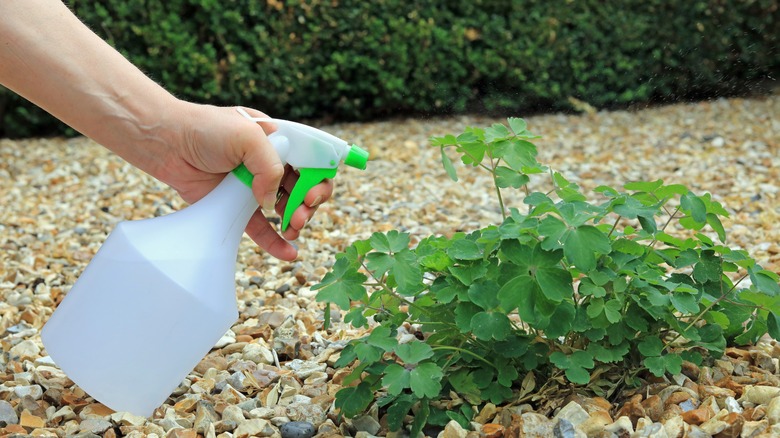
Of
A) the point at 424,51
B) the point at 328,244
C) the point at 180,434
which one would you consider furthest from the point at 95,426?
the point at 424,51

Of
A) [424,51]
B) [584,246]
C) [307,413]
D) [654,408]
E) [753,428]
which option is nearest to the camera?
[584,246]

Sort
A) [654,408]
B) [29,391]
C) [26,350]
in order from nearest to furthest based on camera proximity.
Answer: [654,408] → [29,391] → [26,350]

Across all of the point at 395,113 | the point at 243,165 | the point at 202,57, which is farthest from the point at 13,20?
the point at 395,113

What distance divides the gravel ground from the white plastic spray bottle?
0.14 meters

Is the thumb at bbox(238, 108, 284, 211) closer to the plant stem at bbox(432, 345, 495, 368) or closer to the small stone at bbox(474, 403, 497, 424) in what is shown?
the plant stem at bbox(432, 345, 495, 368)

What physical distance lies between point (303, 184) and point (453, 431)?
55 centimetres

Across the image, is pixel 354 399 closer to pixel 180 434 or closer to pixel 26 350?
pixel 180 434

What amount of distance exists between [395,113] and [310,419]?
3.78 m

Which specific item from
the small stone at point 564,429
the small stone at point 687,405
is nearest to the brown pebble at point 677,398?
the small stone at point 687,405

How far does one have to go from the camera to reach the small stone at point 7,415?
1.68m

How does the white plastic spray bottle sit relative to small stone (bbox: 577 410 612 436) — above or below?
above

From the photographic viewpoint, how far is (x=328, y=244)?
9.60 feet

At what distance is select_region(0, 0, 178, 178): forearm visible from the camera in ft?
5.26

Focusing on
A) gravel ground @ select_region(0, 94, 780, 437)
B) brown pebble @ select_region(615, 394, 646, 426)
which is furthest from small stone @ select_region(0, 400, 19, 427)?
brown pebble @ select_region(615, 394, 646, 426)
